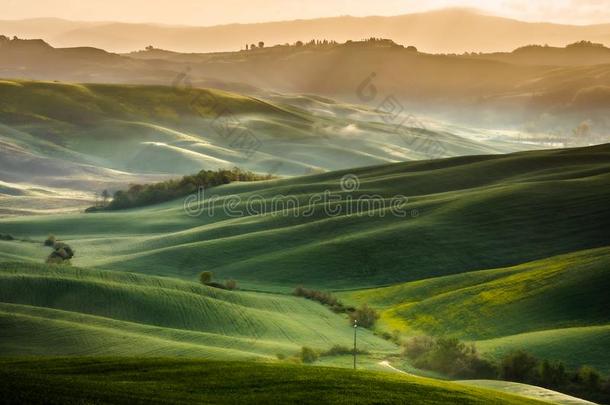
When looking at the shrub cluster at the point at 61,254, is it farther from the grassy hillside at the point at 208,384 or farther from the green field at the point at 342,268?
the grassy hillside at the point at 208,384

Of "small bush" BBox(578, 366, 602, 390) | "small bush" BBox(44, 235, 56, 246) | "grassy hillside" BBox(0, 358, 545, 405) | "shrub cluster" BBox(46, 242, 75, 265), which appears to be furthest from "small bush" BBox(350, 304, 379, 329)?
"small bush" BBox(44, 235, 56, 246)

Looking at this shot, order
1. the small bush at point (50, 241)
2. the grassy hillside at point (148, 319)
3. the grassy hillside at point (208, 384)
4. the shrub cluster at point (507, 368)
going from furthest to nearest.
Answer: the small bush at point (50, 241) → the grassy hillside at point (148, 319) → the shrub cluster at point (507, 368) → the grassy hillside at point (208, 384)

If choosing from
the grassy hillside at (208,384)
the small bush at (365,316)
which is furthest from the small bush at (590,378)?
the small bush at (365,316)

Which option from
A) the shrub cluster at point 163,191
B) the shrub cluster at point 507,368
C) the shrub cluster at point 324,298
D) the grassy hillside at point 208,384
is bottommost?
the grassy hillside at point 208,384

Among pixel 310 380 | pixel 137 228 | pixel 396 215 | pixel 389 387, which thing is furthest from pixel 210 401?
pixel 137 228

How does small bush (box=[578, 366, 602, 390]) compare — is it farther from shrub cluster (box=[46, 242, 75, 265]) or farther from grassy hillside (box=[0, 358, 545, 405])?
shrub cluster (box=[46, 242, 75, 265])

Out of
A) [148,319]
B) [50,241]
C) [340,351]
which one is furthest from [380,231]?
[50,241]
